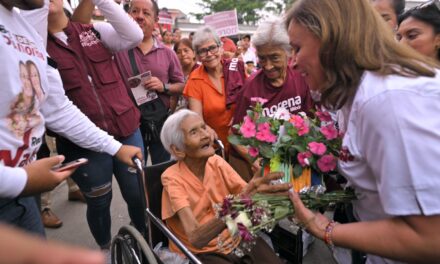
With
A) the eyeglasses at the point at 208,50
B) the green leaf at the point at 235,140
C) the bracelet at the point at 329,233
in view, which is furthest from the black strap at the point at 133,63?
the bracelet at the point at 329,233

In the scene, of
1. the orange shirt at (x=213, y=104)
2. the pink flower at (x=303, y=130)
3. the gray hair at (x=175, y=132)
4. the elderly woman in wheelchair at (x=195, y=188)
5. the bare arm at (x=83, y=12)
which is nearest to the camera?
the pink flower at (x=303, y=130)

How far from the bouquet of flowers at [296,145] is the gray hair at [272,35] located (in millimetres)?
900

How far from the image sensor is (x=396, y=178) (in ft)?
3.09

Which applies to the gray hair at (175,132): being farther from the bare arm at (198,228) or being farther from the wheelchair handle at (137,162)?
the bare arm at (198,228)

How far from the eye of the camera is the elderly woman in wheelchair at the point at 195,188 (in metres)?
1.83

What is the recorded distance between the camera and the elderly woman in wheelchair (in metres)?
1.83

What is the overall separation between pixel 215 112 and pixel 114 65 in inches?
35.8

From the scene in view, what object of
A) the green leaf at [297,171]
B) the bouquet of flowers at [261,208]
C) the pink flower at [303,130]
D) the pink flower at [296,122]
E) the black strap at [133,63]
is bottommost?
the bouquet of flowers at [261,208]

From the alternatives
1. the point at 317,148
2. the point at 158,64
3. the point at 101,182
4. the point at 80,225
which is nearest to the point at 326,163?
the point at 317,148

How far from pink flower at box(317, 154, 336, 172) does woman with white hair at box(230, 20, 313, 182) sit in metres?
0.95

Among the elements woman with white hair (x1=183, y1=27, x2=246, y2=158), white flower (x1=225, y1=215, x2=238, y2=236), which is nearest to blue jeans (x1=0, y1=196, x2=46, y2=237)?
white flower (x1=225, y1=215, x2=238, y2=236)

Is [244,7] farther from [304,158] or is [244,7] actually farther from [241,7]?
[304,158]

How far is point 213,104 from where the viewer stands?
2.89 metres

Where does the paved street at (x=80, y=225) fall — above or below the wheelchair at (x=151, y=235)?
below
